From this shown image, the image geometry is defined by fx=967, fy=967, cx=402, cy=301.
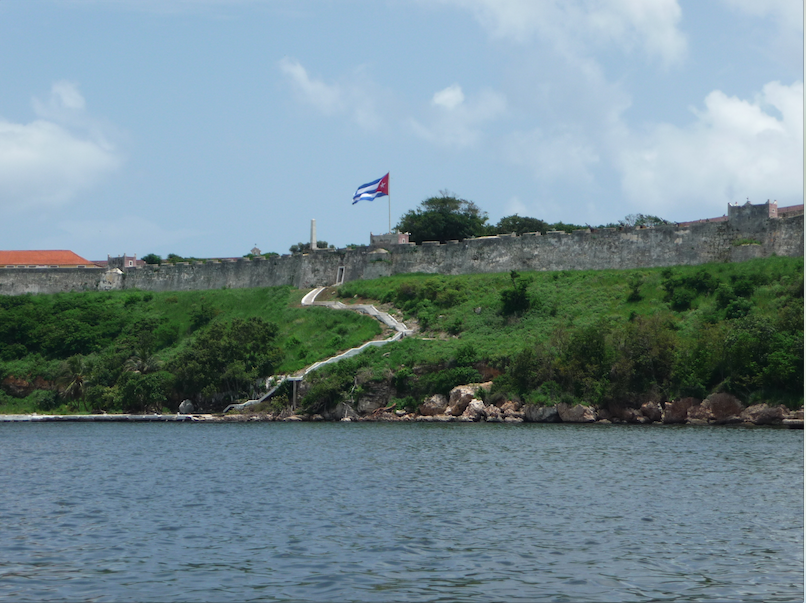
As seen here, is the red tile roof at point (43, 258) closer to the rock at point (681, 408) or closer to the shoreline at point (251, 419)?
the shoreline at point (251, 419)

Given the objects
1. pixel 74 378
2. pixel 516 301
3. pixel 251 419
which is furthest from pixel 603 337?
pixel 74 378

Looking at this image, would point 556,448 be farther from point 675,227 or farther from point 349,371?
point 675,227

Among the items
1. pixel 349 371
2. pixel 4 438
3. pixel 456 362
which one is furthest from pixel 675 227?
pixel 4 438

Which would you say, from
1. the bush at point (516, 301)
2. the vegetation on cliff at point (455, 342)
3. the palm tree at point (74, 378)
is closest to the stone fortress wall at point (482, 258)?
the vegetation on cliff at point (455, 342)

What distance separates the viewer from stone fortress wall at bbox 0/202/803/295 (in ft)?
187

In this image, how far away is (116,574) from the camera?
1355 cm

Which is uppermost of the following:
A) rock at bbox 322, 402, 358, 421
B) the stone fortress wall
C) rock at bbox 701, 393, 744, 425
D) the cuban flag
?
the cuban flag

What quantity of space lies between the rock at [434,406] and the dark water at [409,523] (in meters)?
14.9

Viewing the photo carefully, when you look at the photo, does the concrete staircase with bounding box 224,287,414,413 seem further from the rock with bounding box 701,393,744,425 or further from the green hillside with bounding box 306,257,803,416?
the rock with bounding box 701,393,744,425

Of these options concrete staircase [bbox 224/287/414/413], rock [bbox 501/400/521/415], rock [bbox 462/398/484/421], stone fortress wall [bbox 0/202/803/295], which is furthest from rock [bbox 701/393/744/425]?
concrete staircase [bbox 224/287/414/413]

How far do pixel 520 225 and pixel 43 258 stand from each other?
46391 millimetres

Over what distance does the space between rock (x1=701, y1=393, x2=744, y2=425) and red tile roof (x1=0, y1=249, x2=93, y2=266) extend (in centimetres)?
6732

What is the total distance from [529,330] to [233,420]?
17.2 meters

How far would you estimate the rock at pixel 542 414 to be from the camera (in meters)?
45.2
